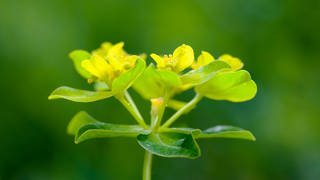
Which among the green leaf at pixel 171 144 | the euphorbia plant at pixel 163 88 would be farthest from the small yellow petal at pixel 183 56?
the green leaf at pixel 171 144

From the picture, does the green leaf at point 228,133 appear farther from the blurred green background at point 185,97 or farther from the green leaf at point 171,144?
the blurred green background at point 185,97

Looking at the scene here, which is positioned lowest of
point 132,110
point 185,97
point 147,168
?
point 147,168

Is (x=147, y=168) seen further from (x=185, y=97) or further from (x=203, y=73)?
(x=185, y=97)

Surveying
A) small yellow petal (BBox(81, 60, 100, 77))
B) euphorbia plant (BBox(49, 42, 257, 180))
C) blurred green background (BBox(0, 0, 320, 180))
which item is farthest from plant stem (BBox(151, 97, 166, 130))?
blurred green background (BBox(0, 0, 320, 180))

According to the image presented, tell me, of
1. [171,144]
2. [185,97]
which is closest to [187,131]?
[171,144]
